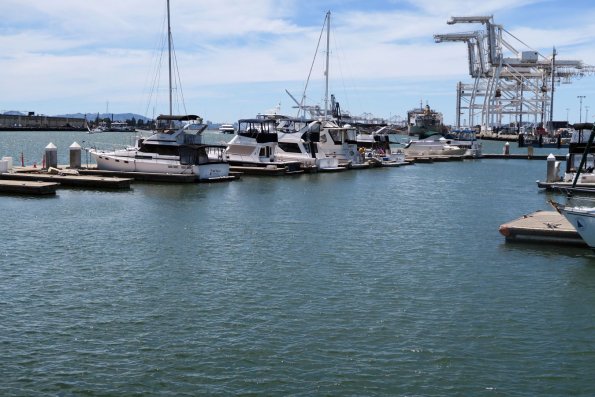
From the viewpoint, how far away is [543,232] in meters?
23.5

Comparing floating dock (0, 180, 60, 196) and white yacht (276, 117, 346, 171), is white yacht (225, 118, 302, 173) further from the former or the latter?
floating dock (0, 180, 60, 196)

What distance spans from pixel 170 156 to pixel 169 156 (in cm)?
6

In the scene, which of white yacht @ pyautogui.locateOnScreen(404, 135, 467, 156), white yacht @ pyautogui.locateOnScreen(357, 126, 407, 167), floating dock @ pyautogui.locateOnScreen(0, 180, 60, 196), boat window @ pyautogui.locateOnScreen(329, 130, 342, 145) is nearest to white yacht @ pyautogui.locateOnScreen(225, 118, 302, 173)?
boat window @ pyautogui.locateOnScreen(329, 130, 342, 145)

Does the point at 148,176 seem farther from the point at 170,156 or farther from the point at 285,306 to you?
the point at 285,306

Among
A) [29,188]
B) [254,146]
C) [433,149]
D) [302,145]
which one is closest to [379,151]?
[302,145]

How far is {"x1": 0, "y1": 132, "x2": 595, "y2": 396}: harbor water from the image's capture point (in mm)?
11984

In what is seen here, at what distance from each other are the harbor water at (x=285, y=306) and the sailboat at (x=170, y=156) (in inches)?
500

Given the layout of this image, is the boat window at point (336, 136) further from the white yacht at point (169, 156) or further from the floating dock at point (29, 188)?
the floating dock at point (29, 188)

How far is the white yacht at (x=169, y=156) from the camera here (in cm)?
4322

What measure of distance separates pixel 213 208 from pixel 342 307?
57.3 feet

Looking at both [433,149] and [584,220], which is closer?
[584,220]

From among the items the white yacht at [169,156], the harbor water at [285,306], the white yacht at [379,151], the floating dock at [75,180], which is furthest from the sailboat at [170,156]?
the white yacht at [379,151]

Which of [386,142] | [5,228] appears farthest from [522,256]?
[386,142]

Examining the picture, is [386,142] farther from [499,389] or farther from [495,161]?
[499,389]
